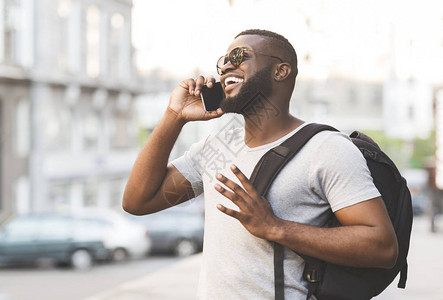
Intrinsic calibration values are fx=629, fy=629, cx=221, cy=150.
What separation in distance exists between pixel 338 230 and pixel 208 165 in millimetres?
560

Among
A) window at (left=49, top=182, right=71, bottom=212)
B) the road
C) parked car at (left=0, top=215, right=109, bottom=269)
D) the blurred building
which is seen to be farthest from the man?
window at (left=49, top=182, right=71, bottom=212)

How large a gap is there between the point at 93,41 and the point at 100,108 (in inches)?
114

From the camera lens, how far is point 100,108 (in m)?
26.8

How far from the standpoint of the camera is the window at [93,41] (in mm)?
25125

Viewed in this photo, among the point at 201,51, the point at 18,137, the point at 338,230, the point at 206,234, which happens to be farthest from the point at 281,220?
the point at 201,51

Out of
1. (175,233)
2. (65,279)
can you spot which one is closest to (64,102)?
(175,233)

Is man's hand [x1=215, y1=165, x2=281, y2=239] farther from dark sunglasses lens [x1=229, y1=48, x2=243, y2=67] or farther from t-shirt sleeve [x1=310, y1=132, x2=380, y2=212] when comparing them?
dark sunglasses lens [x1=229, y1=48, x2=243, y2=67]

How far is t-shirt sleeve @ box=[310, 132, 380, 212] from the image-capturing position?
1720mm

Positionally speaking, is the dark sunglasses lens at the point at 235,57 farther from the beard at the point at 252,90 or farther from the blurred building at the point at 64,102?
the blurred building at the point at 64,102

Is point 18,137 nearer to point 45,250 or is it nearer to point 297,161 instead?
point 45,250

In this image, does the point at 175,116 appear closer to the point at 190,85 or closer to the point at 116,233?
the point at 190,85

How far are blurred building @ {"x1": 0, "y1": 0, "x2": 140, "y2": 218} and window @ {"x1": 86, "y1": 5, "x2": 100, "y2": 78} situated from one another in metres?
0.04

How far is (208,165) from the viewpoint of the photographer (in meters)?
2.12

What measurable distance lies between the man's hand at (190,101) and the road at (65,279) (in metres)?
9.34
